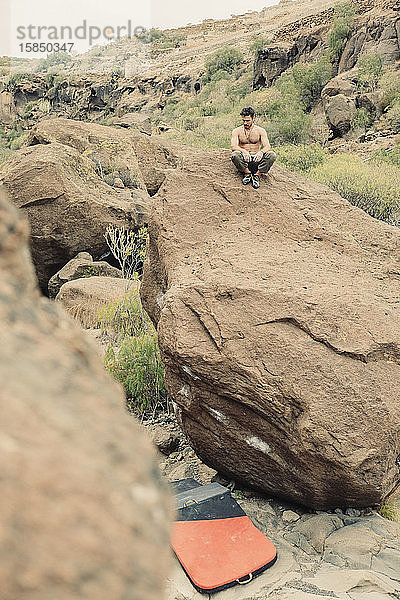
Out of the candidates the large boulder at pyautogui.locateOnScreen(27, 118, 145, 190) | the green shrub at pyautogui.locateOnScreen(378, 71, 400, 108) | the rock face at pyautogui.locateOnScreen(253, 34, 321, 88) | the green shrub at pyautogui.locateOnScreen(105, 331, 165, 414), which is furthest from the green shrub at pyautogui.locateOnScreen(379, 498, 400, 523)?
the rock face at pyautogui.locateOnScreen(253, 34, 321, 88)

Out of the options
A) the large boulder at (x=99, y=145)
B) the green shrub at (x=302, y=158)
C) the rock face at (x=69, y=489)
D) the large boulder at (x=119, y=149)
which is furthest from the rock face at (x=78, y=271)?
the rock face at (x=69, y=489)

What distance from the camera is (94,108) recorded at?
36.4m

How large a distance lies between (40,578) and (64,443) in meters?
0.13

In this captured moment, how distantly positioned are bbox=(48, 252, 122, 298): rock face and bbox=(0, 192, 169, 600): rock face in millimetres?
8110

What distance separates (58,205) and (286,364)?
6.60 meters

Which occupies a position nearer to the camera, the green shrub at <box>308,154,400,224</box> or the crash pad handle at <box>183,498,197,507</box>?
the crash pad handle at <box>183,498,197,507</box>

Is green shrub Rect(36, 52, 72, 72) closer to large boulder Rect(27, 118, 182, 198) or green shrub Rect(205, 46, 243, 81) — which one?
green shrub Rect(205, 46, 243, 81)

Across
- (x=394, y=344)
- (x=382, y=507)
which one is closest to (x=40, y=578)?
(x=394, y=344)

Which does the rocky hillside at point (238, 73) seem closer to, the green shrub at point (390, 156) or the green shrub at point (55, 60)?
the green shrub at point (390, 156)

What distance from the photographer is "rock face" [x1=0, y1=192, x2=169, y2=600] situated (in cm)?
55

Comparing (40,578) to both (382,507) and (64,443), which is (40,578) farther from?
(382,507)

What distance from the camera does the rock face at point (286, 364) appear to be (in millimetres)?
3107

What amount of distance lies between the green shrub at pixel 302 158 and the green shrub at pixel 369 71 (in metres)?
5.79

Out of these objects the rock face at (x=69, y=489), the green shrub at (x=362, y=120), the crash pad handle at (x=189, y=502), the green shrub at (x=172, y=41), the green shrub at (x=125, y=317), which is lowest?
the crash pad handle at (x=189, y=502)
